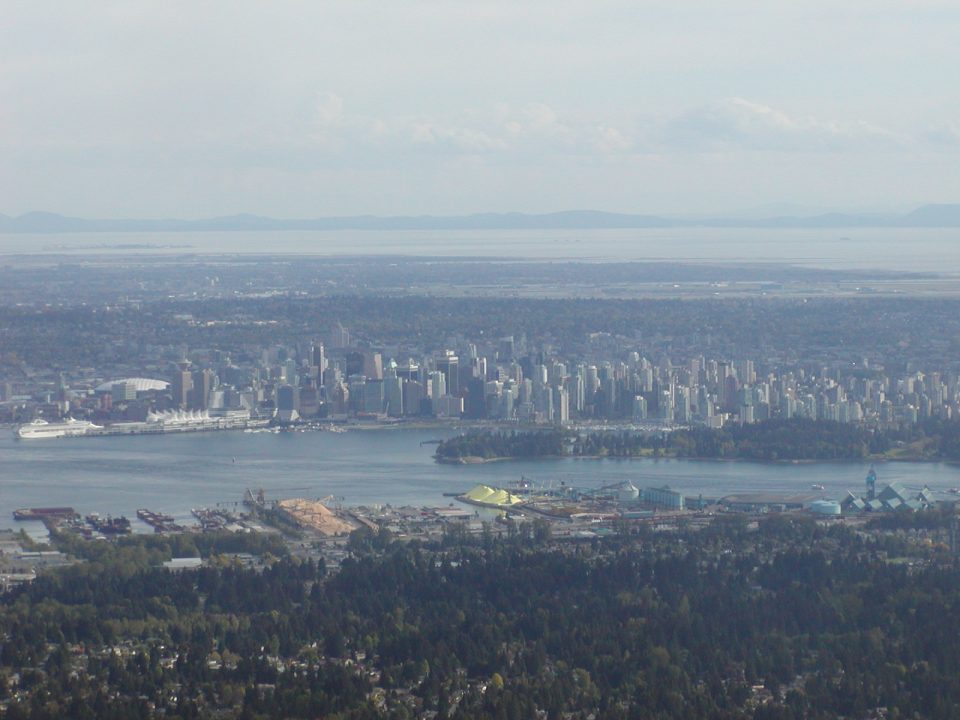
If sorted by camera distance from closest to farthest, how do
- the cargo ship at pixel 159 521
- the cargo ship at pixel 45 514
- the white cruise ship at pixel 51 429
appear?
the cargo ship at pixel 159 521
the cargo ship at pixel 45 514
the white cruise ship at pixel 51 429

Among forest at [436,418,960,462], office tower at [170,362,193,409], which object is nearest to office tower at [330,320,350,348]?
office tower at [170,362,193,409]

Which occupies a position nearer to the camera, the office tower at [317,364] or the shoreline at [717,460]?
the shoreline at [717,460]

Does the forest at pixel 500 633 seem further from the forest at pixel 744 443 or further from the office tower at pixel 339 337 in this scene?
the office tower at pixel 339 337

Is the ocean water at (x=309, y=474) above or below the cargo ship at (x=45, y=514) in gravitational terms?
below

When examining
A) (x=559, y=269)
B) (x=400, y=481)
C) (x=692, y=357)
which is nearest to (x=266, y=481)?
(x=400, y=481)

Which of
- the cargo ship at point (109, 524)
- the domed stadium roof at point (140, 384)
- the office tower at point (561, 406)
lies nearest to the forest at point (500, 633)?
the cargo ship at point (109, 524)

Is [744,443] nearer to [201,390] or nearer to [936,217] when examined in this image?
[201,390]

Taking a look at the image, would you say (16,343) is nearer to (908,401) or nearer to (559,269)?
(908,401)

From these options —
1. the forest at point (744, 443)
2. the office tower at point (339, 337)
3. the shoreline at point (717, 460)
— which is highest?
the office tower at point (339, 337)

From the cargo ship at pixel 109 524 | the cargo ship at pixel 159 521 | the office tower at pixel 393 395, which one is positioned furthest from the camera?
the office tower at pixel 393 395
